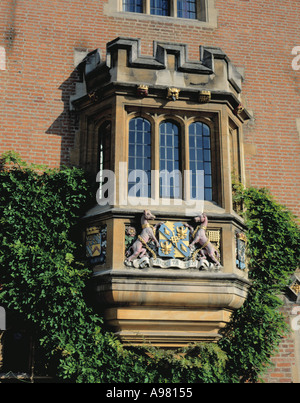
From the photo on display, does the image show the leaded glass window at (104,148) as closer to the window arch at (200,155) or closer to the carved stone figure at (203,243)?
the window arch at (200,155)

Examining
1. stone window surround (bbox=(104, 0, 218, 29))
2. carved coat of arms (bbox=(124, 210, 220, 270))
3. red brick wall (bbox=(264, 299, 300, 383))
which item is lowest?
red brick wall (bbox=(264, 299, 300, 383))

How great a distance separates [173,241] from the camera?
8.27 metres

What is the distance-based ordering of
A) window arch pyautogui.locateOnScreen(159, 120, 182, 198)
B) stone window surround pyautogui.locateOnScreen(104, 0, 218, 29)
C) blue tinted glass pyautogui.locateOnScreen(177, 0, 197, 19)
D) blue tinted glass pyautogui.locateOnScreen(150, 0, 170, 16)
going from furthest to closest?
blue tinted glass pyautogui.locateOnScreen(177, 0, 197, 19)
blue tinted glass pyautogui.locateOnScreen(150, 0, 170, 16)
stone window surround pyautogui.locateOnScreen(104, 0, 218, 29)
window arch pyautogui.locateOnScreen(159, 120, 182, 198)

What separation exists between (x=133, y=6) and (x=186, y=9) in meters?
1.10

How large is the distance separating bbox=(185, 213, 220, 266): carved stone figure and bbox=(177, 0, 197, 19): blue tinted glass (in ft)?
16.0

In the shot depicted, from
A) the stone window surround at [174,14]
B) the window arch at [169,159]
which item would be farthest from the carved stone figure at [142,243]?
the stone window surround at [174,14]

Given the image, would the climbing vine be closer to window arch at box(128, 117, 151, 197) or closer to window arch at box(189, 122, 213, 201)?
window arch at box(189, 122, 213, 201)

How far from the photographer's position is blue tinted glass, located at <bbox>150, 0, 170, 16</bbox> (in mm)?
11086

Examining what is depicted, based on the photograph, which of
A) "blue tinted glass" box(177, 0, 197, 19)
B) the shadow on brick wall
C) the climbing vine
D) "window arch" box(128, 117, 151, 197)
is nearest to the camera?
Answer: the climbing vine

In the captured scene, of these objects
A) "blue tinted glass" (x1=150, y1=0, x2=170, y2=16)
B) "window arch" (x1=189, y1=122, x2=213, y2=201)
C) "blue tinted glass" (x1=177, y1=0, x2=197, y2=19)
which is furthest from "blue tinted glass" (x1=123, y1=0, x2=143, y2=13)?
"window arch" (x1=189, y1=122, x2=213, y2=201)

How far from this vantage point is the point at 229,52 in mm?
10820

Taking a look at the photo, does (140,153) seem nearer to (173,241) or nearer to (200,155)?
(200,155)

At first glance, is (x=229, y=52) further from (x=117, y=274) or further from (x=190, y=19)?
(x=117, y=274)
